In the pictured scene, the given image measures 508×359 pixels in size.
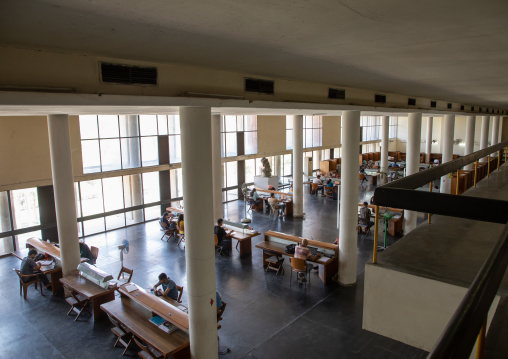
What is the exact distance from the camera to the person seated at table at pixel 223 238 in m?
11.2

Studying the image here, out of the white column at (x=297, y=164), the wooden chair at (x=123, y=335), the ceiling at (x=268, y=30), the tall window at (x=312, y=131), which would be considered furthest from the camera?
the tall window at (x=312, y=131)

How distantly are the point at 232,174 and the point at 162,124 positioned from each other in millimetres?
5080

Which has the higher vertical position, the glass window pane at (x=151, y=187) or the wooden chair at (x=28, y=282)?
the glass window pane at (x=151, y=187)

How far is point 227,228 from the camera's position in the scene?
482 inches

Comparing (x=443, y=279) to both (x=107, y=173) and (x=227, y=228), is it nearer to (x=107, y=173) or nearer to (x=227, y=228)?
(x=227, y=228)


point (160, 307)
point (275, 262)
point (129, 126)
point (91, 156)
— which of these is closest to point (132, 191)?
point (91, 156)

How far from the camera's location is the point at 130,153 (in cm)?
1441

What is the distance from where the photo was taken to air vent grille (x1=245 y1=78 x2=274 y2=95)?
19.6 feet

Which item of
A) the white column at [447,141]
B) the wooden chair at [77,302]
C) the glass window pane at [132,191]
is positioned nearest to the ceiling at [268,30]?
the wooden chair at [77,302]

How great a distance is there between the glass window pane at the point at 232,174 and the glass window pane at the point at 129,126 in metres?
5.70

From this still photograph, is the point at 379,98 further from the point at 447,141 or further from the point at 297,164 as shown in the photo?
the point at 447,141

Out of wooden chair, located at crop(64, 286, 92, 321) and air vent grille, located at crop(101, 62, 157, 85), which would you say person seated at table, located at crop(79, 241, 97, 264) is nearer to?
wooden chair, located at crop(64, 286, 92, 321)

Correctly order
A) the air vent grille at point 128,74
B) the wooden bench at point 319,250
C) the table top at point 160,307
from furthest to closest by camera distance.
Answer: the wooden bench at point 319,250
the table top at point 160,307
the air vent grille at point 128,74

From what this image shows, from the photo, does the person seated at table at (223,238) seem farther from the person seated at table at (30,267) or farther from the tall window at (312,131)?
the tall window at (312,131)
